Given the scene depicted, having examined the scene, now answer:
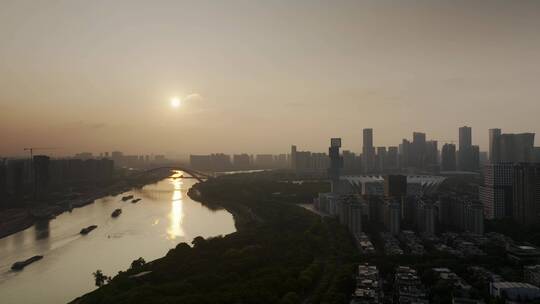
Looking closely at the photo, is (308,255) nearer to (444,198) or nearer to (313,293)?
(313,293)

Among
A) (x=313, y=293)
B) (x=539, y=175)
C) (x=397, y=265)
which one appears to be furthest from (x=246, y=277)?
(x=539, y=175)

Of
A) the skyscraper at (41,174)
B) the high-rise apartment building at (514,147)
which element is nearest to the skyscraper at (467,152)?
the high-rise apartment building at (514,147)

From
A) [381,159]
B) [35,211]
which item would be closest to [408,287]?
[35,211]

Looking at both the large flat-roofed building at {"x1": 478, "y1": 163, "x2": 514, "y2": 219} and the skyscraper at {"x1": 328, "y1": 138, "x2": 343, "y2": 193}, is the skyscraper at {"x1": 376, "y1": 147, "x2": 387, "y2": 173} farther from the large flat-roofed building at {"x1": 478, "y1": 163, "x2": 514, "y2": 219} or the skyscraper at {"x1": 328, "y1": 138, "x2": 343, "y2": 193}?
the large flat-roofed building at {"x1": 478, "y1": 163, "x2": 514, "y2": 219}

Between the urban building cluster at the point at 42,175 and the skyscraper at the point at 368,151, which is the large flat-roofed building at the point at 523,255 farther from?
the skyscraper at the point at 368,151

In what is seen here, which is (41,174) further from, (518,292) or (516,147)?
(516,147)
